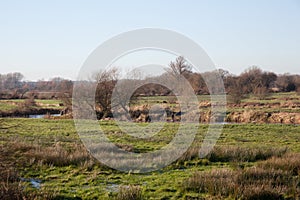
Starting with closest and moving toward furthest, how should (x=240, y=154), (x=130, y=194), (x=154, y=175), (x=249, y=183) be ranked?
1. (x=130, y=194)
2. (x=249, y=183)
3. (x=154, y=175)
4. (x=240, y=154)

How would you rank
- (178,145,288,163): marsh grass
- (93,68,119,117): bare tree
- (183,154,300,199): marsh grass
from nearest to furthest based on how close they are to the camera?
1. (183,154,300,199): marsh grass
2. (178,145,288,163): marsh grass
3. (93,68,119,117): bare tree

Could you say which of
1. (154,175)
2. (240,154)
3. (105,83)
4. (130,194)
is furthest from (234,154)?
(105,83)

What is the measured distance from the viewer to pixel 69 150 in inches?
503

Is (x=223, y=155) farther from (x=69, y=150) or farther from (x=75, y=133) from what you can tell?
(x=75, y=133)

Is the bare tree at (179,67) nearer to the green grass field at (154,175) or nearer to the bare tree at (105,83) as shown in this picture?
the bare tree at (105,83)

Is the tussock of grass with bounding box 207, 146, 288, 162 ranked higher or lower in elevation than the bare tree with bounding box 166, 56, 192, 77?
lower

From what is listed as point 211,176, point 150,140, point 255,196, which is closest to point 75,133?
point 150,140

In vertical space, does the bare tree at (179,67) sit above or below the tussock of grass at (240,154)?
above

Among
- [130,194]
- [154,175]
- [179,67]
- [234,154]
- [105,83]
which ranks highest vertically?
[179,67]

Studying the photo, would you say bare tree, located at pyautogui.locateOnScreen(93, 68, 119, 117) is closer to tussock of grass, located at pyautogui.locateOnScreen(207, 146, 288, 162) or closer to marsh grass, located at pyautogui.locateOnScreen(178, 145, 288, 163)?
marsh grass, located at pyautogui.locateOnScreen(178, 145, 288, 163)

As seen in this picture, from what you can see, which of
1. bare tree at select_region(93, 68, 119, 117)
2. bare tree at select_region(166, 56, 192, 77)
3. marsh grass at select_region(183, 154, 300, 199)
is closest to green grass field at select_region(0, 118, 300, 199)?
marsh grass at select_region(183, 154, 300, 199)

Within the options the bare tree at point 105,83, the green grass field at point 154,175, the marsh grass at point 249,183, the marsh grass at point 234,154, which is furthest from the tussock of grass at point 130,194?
the bare tree at point 105,83

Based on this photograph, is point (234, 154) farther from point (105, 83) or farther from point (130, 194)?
point (105, 83)

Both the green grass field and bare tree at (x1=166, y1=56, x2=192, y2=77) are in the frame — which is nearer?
the green grass field
